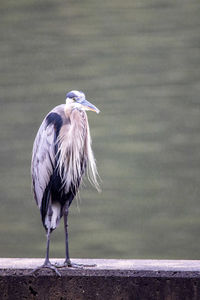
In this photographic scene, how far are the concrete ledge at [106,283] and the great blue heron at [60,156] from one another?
0.20 meters

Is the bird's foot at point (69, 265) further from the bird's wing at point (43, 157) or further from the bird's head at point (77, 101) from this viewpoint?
the bird's head at point (77, 101)

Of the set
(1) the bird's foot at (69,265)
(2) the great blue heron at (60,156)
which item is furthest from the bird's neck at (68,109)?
(1) the bird's foot at (69,265)

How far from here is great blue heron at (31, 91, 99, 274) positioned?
2303 millimetres

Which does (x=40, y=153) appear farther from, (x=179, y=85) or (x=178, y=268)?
(x=179, y=85)

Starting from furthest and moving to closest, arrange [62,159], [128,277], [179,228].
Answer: [179,228] < [62,159] < [128,277]

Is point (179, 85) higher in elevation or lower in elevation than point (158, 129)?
higher

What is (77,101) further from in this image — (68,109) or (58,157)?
(58,157)

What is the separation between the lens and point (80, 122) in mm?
2318

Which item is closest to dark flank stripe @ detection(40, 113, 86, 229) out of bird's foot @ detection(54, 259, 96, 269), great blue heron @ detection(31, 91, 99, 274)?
great blue heron @ detection(31, 91, 99, 274)

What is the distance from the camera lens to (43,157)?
2328mm

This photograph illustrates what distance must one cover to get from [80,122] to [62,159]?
14 cm

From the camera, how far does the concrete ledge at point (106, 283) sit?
Answer: 2027 mm

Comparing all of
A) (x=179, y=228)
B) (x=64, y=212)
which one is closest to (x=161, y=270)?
(x=64, y=212)

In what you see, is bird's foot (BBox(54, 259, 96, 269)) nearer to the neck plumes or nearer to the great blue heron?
the great blue heron
